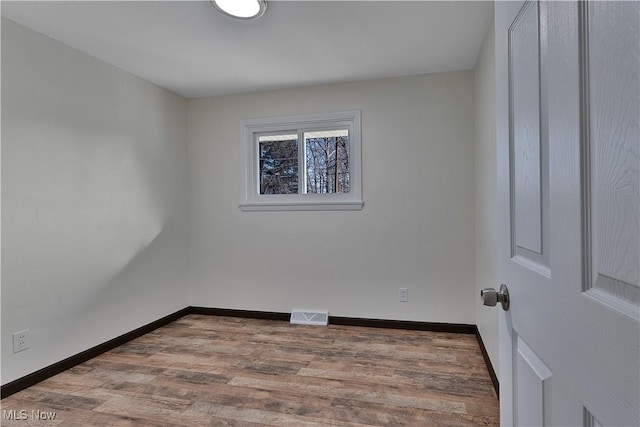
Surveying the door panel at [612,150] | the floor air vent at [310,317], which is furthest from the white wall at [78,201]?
the door panel at [612,150]

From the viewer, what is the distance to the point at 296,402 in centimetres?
200

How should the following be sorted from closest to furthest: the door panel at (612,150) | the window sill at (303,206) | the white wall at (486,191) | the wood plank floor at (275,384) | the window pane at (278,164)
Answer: the door panel at (612,150), the wood plank floor at (275,384), the white wall at (486,191), the window sill at (303,206), the window pane at (278,164)

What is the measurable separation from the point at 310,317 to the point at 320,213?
1008 millimetres

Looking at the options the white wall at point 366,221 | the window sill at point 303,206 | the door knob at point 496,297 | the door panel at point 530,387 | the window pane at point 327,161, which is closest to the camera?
the door panel at point 530,387

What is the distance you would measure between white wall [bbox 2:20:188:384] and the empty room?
2 centimetres

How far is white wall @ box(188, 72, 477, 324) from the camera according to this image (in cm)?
310

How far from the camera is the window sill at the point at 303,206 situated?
10.9 feet

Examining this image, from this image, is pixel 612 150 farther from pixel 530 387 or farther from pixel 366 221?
pixel 366 221

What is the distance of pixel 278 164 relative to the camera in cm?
363

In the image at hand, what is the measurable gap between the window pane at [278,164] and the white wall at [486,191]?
5.58 ft

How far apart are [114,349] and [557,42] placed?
11.0 feet
